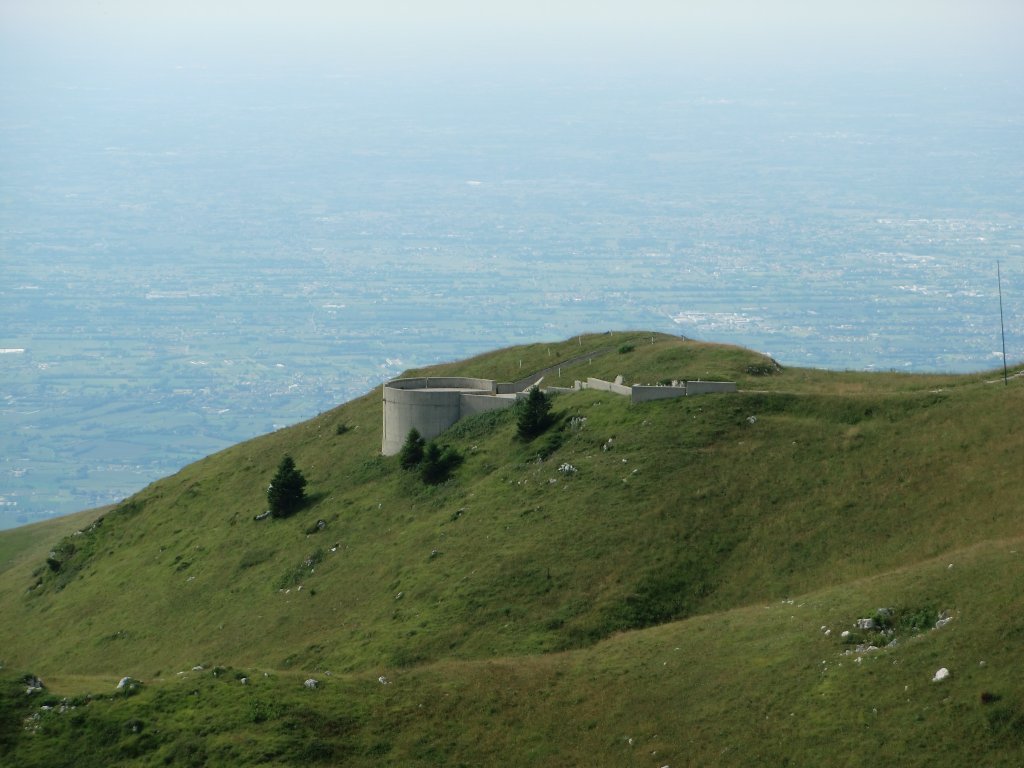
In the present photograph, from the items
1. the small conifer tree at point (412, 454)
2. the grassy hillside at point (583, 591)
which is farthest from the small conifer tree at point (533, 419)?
the small conifer tree at point (412, 454)

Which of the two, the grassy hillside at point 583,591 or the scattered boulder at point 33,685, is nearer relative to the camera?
the grassy hillside at point 583,591

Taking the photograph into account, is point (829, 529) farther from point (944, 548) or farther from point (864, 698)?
point (864, 698)

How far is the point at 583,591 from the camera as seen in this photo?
2203 inches

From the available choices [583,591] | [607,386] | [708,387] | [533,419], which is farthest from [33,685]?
[607,386]

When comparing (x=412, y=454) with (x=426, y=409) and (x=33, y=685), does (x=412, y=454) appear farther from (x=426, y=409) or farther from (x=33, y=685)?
(x=33, y=685)

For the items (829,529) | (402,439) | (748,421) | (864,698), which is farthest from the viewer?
(402,439)

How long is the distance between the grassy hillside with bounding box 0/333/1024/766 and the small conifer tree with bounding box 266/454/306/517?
1369 millimetres

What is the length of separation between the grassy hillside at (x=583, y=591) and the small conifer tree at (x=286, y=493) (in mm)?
1369

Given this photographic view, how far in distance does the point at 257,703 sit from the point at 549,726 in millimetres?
8614

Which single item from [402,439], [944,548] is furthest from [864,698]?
[402,439]

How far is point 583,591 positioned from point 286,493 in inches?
959

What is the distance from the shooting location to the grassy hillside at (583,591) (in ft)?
140

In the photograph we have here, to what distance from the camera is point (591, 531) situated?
59.7m

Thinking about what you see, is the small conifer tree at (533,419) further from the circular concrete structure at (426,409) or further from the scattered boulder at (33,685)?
the scattered boulder at (33,685)
